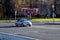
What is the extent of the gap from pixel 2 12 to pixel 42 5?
1296cm

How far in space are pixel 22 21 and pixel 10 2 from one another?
136 feet

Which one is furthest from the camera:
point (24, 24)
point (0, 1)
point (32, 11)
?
point (0, 1)

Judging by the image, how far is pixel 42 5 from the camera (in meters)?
87.5

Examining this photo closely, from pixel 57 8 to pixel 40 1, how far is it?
21.1ft

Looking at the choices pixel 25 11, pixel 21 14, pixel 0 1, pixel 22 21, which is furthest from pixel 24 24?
pixel 0 1

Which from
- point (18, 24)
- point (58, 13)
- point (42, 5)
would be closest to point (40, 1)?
point (42, 5)

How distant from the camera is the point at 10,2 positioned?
270 ft

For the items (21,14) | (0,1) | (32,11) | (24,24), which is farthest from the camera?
(0,1)

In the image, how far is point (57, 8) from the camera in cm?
9038

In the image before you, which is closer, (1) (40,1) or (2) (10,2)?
(2) (10,2)

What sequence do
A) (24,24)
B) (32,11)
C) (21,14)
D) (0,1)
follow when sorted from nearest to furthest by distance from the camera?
(24,24) → (32,11) → (21,14) → (0,1)

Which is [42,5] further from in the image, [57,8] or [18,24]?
[18,24]

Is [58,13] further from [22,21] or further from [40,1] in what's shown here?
[22,21]

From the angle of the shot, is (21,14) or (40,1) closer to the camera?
(21,14)
